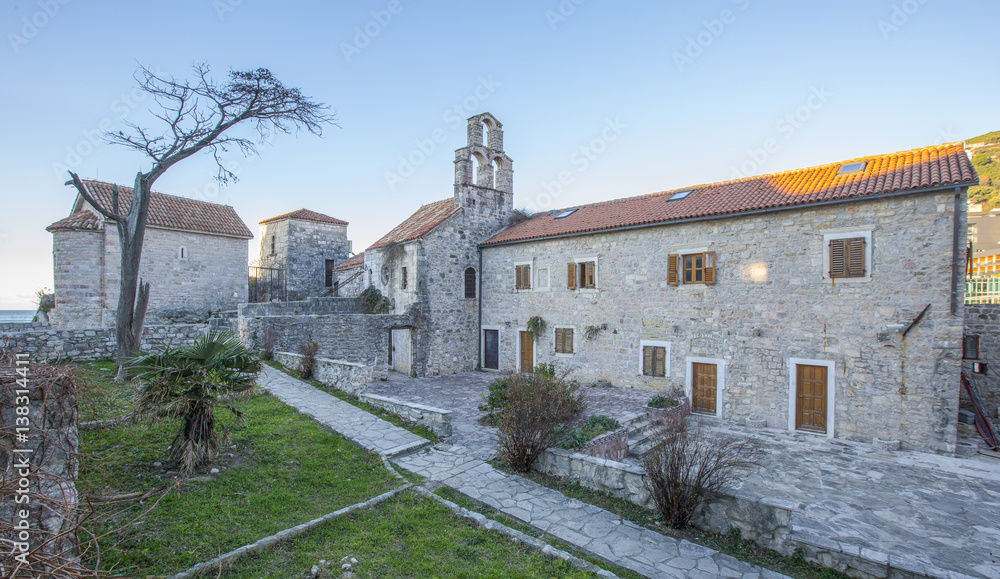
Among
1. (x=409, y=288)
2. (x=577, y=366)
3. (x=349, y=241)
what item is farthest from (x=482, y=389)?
(x=349, y=241)

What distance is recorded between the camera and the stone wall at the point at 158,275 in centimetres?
1784

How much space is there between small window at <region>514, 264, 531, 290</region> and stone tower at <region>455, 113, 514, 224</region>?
3.31 meters

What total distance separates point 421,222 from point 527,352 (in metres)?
8.02

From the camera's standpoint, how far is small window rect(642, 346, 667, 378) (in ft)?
45.0

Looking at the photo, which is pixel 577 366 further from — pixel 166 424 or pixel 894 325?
pixel 166 424

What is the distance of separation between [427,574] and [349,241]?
2575cm

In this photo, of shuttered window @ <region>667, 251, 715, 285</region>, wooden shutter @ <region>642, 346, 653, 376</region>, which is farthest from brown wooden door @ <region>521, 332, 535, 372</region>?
shuttered window @ <region>667, 251, 715, 285</region>

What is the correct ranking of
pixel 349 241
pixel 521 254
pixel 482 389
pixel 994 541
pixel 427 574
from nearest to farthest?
pixel 427 574, pixel 994 541, pixel 482 389, pixel 521 254, pixel 349 241

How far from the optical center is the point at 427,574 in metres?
4.50

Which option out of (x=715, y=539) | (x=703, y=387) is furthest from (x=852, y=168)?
(x=715, y=539)

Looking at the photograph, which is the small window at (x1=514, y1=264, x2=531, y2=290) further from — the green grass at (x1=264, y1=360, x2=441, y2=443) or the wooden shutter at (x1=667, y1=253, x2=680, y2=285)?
the green grass at (x1=264, y1=360, x2=441, y2=443)

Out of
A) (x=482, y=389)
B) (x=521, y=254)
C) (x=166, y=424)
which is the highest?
(x=521, y=254)

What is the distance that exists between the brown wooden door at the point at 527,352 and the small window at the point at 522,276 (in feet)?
6.30

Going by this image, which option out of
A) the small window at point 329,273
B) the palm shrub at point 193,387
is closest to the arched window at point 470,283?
the small window at point 329,273
